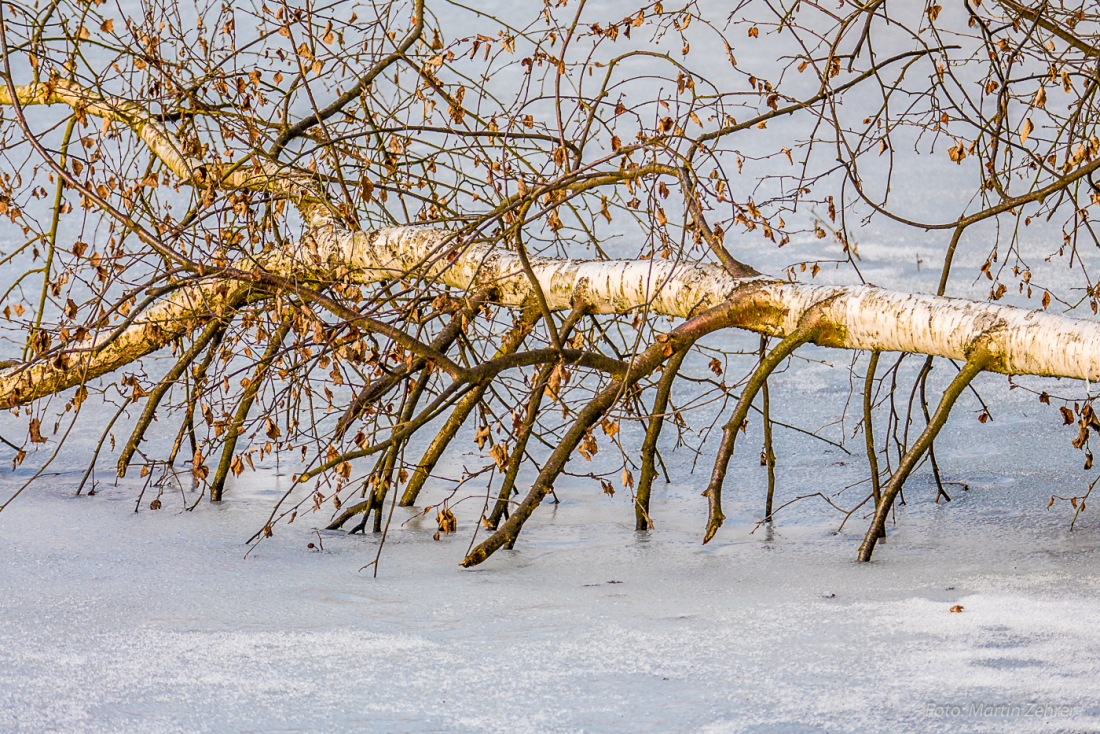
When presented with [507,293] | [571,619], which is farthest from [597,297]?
[571,619]

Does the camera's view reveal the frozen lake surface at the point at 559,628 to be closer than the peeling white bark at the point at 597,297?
Yes

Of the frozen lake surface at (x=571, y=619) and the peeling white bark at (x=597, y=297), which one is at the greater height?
the peeling white bark at (x=597, y=297)

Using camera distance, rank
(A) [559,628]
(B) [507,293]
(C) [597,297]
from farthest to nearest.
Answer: (B) [507,293] → (C) [597,297] → (A) [559,628]

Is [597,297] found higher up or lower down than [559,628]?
higher up

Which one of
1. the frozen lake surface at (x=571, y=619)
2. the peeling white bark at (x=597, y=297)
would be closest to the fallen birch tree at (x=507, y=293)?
the peeling white bark at (x=597, y=297)

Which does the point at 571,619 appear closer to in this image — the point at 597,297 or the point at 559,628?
the point at 559,628

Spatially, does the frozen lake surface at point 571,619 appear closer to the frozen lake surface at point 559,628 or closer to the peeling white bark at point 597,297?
the frozen lake surface at point 559,628

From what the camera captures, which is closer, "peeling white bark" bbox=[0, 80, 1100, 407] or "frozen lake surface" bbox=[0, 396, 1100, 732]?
"frozen lake surface" bbox=[0, 396, 1100, 732]

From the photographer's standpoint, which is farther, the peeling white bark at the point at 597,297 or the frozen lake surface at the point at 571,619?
the peeling white bark at the point at 597,297

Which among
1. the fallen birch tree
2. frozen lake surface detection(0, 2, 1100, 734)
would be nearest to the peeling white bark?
the fallen birch tree

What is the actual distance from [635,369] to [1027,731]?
1.38m

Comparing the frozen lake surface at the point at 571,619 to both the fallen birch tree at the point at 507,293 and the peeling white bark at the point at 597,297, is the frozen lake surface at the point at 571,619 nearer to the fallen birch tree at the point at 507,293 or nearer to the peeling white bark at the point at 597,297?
the fallen birch tree at the point at 507,293

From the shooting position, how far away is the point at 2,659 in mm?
2182

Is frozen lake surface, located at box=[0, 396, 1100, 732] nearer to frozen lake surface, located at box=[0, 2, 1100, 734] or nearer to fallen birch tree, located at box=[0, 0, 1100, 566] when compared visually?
frozen lake surface, located at box=[0, 2, 1100, 734]
